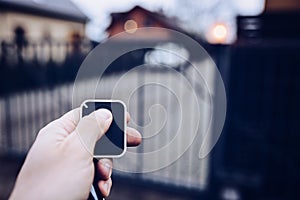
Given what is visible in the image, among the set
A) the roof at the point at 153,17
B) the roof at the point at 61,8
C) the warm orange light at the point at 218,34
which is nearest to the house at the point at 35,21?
the roof at the point at 61,8

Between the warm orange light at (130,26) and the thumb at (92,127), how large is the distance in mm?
1184

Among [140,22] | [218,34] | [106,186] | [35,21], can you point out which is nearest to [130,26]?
[140,22]

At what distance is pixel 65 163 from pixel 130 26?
133cm

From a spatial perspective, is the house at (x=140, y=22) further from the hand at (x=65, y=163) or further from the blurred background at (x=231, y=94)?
the hand at (x=65, y=163)

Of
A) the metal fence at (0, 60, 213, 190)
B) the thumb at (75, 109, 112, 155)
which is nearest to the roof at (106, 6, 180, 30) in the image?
the metal fence at (0, 60, 213, 190)

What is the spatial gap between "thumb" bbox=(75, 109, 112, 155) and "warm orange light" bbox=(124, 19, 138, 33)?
46.6 inches

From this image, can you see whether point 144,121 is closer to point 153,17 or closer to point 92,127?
point 153,17

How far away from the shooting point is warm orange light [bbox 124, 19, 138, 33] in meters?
1.82

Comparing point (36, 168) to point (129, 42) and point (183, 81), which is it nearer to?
point (129, 42)

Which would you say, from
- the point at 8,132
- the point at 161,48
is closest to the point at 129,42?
the point at 161,48

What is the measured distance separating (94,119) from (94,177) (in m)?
0.17

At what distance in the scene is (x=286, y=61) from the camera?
1.78 meters

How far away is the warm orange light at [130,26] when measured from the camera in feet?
5.97

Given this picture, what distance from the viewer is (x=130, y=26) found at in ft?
6.27
